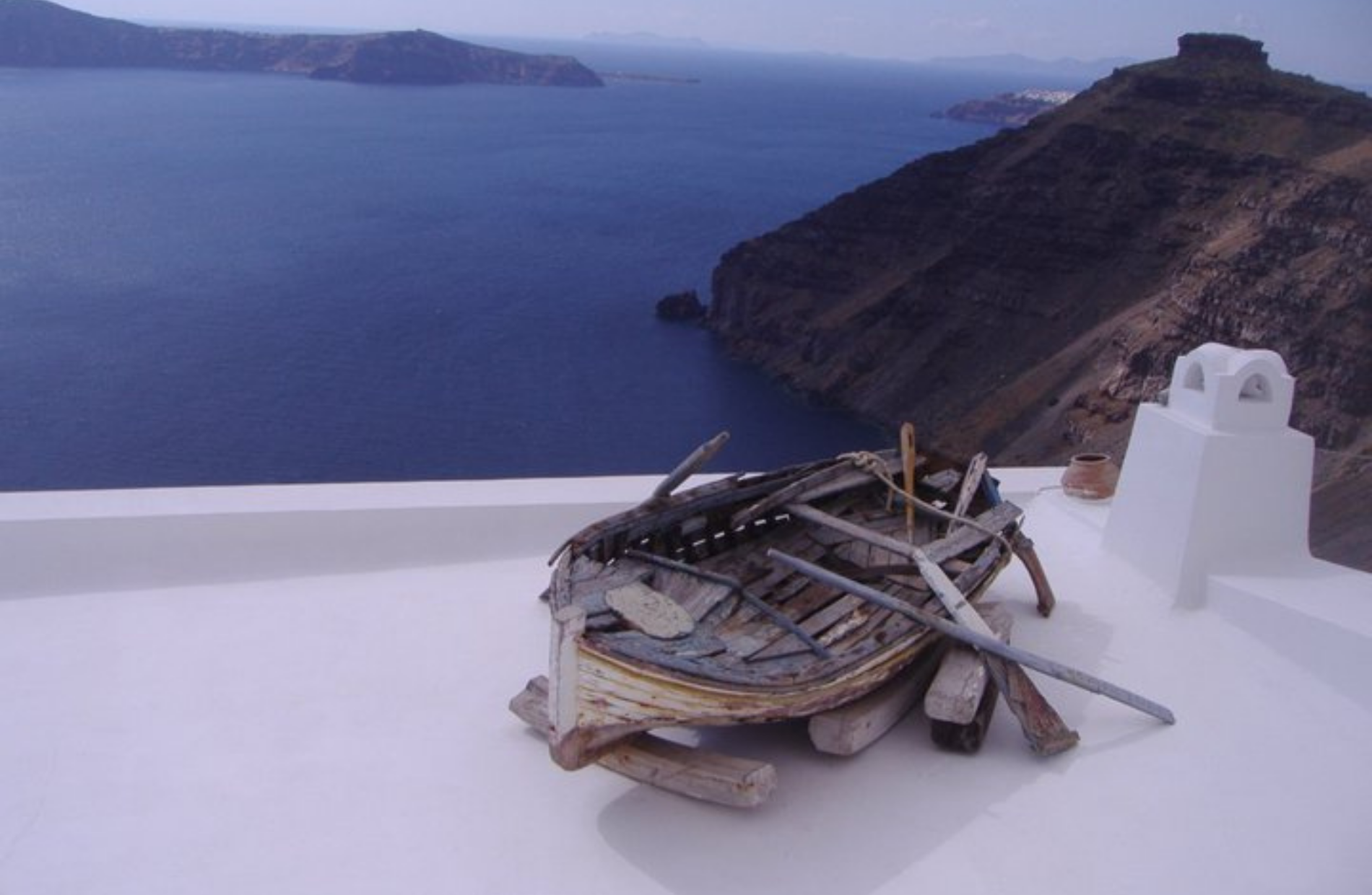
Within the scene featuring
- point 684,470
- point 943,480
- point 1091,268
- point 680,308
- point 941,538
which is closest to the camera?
point 684,470

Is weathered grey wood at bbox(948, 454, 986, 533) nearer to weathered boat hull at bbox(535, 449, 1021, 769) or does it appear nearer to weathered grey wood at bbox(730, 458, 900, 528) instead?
weathered boat hull at bbox(535, 449, 1021, 769)

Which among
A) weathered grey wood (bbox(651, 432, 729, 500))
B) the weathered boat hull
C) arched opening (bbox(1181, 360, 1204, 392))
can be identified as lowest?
the weathered boat hull

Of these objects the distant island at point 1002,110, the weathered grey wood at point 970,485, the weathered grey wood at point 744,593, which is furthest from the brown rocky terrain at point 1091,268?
the distant island at point 1002,110

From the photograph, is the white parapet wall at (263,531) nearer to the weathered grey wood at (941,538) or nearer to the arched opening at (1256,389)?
the weathered grey wood at (941,538)

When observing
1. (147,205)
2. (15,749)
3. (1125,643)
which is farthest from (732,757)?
(147,205)

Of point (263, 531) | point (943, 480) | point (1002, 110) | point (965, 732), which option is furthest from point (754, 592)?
point (1002, 110)

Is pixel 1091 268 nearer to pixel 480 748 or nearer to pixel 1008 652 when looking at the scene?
pixel 1008 652

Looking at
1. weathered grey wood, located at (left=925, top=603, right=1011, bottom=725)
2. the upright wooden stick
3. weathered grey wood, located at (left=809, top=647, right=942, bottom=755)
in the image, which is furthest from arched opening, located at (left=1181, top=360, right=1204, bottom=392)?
weathered grey wood, located at (left=809, top=647, right=942, bottom=755)

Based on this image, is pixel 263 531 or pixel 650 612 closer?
pixel 650 612
